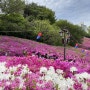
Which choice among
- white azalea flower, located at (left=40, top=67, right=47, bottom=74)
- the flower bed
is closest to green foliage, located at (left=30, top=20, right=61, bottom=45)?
the flower bed

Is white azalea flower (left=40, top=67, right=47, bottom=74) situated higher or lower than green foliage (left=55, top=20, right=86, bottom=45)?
higher

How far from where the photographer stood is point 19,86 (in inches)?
214

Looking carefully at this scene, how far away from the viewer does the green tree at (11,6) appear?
35.2m

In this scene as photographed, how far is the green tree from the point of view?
35156 millimetres

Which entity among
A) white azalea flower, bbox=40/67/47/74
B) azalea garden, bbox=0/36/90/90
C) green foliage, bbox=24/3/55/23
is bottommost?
azalea garden, bbox=0/36/90/90

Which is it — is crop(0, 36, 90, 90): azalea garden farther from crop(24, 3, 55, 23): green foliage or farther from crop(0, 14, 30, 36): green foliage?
crop(24, 3, 55, 23): green foliage

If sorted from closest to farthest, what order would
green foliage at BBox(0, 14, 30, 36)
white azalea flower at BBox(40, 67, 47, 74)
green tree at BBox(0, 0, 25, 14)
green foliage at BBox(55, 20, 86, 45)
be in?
white azalea flower at BBox(40, 67, 47, 74) → green tree at BBox(0, 0, 25, 14) → green foliage at BBox(0, 14, 30, 36) → green foliage at BBox(55, 20, 86, 45)

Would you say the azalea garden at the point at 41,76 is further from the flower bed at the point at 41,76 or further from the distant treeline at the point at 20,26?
the distant treeline at the point at 20,26

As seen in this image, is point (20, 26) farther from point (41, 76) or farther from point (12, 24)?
point (41, 76)

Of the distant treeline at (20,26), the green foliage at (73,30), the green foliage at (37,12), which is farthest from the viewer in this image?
the green foliage at (37,12)

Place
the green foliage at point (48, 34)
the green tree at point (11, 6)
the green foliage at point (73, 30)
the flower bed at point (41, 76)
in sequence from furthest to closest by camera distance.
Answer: the green foliage at point (73, 30) < the green foliage at point (48, 34) < the green tree at point (11, 6) < the flower bed at point (41, 76)

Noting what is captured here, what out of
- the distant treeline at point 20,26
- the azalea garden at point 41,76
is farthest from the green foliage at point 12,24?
the azalea garden at point 41,76

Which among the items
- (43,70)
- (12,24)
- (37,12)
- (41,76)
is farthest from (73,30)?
(41,76)

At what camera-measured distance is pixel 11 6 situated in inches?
1399
